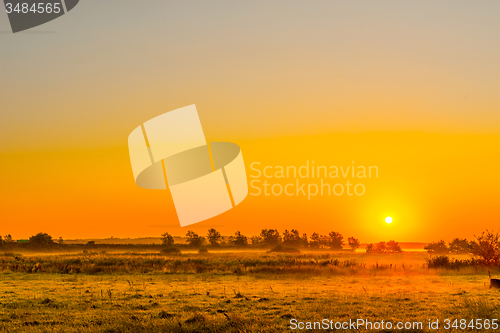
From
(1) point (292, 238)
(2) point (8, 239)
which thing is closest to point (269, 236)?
(1) point (292, 238)

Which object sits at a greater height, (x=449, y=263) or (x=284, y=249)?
(x=449, y=263)

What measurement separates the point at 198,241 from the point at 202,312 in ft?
494

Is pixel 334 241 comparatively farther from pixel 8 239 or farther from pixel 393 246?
pixel 8 239

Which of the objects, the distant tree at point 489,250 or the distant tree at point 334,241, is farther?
the distant tree at point 334,241

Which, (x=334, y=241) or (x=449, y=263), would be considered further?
(x=334, y=241)

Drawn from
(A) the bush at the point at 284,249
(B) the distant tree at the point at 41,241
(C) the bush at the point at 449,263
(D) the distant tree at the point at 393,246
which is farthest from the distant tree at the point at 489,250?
(B) the distant tree at the point at 41,241

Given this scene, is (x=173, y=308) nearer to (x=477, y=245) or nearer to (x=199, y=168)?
(x=199, y=168)

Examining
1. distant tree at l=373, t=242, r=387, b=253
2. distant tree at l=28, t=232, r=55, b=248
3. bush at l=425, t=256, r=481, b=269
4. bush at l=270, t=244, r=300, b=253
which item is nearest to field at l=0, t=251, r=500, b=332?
bush at l=425, t=256, r=481, b=269

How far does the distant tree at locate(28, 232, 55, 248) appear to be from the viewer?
16756cm

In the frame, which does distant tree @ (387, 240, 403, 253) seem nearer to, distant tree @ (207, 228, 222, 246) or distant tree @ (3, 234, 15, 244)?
distant tree @ (207, 228, 222, 246)

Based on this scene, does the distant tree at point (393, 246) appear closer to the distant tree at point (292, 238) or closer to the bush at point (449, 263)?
the distant tree at point (292, 238)

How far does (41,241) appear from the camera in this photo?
173 metres

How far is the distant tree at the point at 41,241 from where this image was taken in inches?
6597

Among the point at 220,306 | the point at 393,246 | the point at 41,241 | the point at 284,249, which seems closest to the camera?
the point at 220,306
